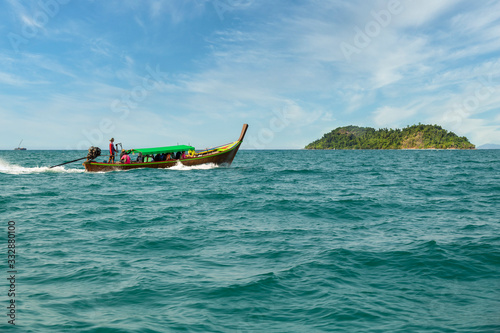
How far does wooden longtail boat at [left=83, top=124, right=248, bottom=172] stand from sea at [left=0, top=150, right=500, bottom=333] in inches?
756

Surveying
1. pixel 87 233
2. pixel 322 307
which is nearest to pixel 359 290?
pixel 322 307

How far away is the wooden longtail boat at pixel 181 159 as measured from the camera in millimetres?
36094

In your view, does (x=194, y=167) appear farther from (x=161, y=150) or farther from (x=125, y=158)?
(x=125, y=158)

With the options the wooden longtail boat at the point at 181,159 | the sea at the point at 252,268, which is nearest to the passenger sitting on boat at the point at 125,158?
the wooden longtail boat at the point at 181,159

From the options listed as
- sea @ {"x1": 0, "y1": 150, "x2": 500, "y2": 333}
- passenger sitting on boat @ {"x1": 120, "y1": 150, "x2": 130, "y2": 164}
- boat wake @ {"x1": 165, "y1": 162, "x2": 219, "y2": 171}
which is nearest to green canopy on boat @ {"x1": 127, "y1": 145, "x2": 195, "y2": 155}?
passenger sitting on boat @ {"x1": 120, "y1": 150, "x2": 130, "y2": 164}

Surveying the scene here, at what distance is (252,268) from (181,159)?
30.5m

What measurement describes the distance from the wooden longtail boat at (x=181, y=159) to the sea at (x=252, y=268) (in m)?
19.2

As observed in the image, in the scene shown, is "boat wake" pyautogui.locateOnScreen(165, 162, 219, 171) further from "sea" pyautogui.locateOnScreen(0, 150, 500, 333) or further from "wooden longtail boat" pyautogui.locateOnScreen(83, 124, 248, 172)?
"sea" pyautogui.locateOnScreen(0, 150, 500, 333)

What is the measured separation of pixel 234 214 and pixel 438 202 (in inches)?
420

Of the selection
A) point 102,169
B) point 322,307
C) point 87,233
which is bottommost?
point 322,307

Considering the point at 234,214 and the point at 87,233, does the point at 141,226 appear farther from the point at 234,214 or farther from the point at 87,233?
the point at 234,214

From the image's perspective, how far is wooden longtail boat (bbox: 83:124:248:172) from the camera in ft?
118

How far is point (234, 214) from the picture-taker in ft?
50.9

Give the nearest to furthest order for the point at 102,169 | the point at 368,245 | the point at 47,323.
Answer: the point at 47,323 → the point at 368,245 → the point at 102,169
